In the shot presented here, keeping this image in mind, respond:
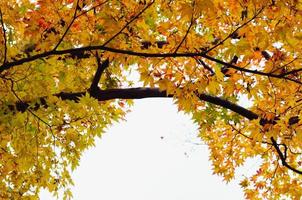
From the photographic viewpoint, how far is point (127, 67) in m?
4.45

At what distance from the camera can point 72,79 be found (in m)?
5.40

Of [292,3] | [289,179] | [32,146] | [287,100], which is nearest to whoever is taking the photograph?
[292,3]

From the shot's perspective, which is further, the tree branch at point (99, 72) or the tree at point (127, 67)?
the tree branch at point (99, 72)

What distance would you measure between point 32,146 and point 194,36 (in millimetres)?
2308

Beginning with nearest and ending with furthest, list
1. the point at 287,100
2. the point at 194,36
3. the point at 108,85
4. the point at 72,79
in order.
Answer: the point at 194,36
the point at 287,100
the point at 72,79
the point at 108,85

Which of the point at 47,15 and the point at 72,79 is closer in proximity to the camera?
the point at 47,15

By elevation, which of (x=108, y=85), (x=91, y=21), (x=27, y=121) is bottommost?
(x=27, y=121)

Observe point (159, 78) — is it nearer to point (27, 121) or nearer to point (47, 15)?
point (47, 15)

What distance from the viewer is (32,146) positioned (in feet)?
15.3

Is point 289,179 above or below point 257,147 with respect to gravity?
below

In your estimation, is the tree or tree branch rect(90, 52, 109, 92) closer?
the tree

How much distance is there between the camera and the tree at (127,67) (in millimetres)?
3154

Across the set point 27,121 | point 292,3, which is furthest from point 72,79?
point 292,3

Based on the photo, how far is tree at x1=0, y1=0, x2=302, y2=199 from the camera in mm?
3154
